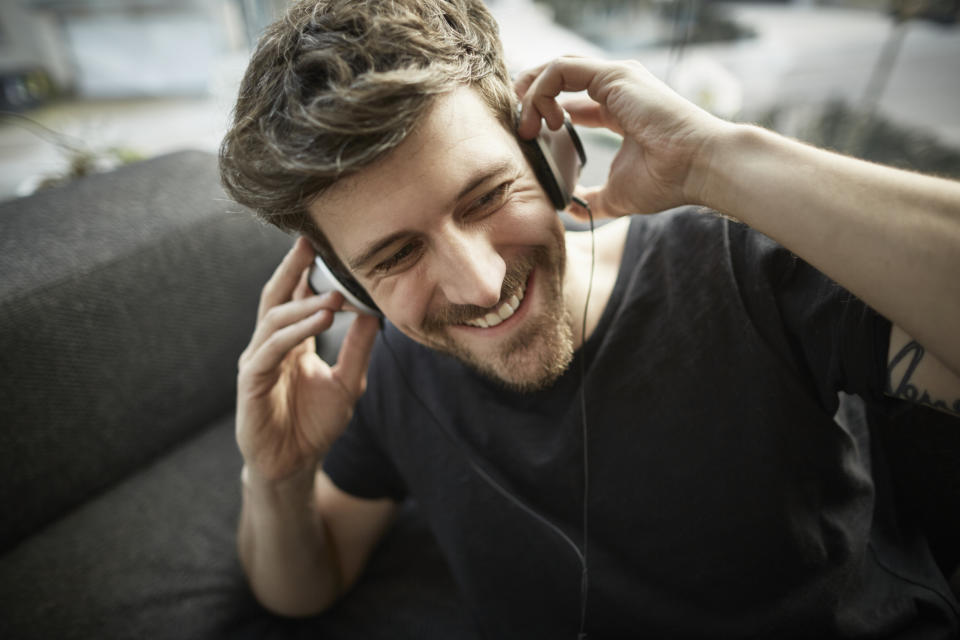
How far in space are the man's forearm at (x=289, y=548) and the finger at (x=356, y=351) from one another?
0.60 ft

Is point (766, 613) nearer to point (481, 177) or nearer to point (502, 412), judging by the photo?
point (502, 412)

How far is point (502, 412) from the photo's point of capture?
0.90 meters

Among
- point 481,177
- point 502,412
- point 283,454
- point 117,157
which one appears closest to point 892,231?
point 481,177

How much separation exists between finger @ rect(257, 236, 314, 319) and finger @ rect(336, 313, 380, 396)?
0.42 ft

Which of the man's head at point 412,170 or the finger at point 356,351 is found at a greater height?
the man's head at point 412,170

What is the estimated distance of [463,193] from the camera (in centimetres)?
70

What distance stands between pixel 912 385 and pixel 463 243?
21.5 inches

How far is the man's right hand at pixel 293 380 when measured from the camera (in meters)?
0.87

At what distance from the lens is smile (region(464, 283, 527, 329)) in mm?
787

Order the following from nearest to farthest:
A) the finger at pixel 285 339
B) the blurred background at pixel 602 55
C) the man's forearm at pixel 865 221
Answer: the man's forearm at pixel 865 221
the finger at pixel 285 339
the blurred background at pixel 602 55

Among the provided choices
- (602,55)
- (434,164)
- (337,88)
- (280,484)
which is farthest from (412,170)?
(602,55)

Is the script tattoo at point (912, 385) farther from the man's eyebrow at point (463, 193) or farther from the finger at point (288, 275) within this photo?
the finger at point (288, 275)

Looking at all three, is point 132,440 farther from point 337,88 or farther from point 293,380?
point 337,88

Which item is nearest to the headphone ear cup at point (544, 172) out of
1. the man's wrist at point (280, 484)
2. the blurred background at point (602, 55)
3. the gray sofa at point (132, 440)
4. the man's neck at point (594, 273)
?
the man's neck at point (594, 273)
